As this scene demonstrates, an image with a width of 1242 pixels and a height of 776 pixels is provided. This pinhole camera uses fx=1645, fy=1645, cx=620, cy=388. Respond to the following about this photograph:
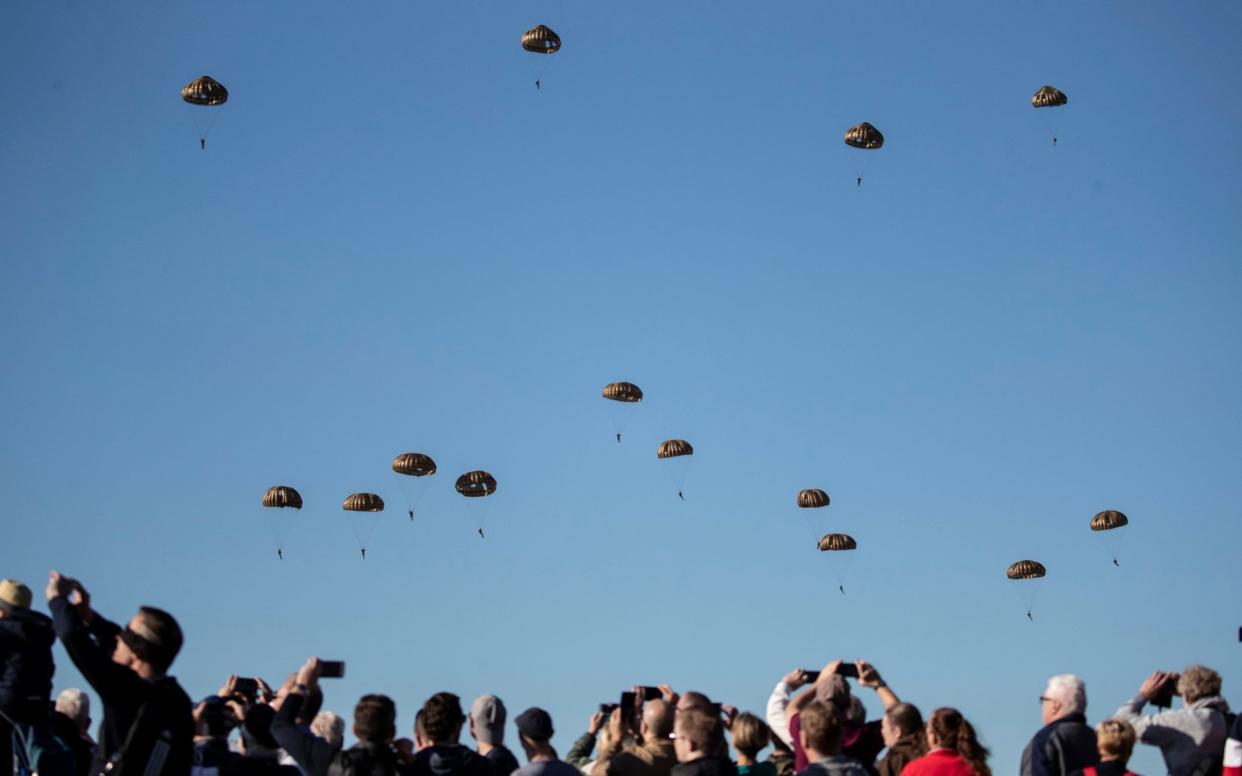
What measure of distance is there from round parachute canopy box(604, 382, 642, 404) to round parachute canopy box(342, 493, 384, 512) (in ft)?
32.7

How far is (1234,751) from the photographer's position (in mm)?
13875

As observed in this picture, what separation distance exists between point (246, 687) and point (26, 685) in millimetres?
1762

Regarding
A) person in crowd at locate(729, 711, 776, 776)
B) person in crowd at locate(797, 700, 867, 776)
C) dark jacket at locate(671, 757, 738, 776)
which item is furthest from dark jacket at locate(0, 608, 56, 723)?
person in crowd at locate(797, 700, 867, 776)

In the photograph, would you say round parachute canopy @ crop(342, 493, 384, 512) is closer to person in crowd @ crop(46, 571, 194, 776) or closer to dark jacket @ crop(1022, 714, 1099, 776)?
dark jacket @ crop(1022, 714, 1099, 776)

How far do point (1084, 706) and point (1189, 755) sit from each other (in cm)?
110

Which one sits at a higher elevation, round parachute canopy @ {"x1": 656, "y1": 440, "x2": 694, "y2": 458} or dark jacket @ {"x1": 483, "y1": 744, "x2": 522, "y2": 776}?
round parachute canopy @ {"x1": 656, "y1": 440, "x2": 694, "y2": 458}

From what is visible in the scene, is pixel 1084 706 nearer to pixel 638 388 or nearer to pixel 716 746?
pixel 716 746

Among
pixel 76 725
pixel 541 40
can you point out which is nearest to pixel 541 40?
pixel 541 40

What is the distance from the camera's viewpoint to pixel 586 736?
15.4 meters

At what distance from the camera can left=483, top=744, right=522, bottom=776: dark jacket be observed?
13.7 metres

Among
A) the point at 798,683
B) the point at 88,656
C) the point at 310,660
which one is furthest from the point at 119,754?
the point at 798,683

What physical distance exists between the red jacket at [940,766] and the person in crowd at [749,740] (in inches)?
47.7

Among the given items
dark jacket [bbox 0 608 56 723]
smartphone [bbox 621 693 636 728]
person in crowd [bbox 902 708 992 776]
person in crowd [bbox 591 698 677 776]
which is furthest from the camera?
smartphone [bbox 621 693 636 728]

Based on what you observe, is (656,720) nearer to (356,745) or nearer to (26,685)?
(356,745)
